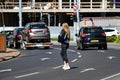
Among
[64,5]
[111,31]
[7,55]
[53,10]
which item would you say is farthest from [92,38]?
[64,5]

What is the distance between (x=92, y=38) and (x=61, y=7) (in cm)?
4596

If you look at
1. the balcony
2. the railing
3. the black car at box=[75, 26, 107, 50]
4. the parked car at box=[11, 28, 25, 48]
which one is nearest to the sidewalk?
the black car at box=[75, 26, 107, 50]

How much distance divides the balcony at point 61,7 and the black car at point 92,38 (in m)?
41.1

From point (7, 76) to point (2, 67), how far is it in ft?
12.7

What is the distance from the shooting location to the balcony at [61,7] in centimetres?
7804

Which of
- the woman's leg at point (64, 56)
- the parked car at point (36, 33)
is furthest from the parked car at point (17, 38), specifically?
the woman's leg at point (64, 56)

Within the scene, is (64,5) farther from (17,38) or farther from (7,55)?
(7,55)

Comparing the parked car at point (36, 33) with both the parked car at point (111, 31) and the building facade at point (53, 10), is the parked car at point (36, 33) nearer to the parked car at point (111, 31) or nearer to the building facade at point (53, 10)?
the parked car at point (111, 31)

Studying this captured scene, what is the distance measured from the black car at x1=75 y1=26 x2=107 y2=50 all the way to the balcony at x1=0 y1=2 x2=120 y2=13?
41.1m

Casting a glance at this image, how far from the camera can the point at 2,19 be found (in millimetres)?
81812

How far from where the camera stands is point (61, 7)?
81.4 metres

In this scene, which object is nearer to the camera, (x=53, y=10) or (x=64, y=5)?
(x=53, y=10)

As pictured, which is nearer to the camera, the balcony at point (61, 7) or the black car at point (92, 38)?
the black car at point (92, 38)

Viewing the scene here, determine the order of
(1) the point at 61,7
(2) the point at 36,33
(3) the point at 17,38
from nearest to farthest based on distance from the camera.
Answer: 1. (2) the point at 36,33
2. (3) the point at 17,38
3. (1) the point at 61,7
